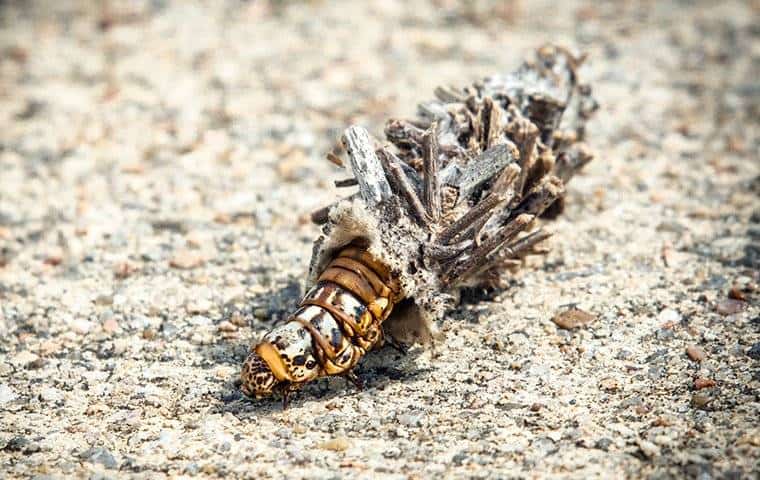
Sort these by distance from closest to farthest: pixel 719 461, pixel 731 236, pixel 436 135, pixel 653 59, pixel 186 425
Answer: pixel 719 461 → pixel 186 425 → pixel 436 135 → pixel 731 236 → pixel 653 59

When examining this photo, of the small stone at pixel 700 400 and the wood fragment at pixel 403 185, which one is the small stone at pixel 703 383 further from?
the wood fragment at pixel 403 185

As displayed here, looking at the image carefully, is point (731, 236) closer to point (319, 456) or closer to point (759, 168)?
point (759, 168)

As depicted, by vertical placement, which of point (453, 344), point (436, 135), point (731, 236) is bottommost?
point (453, 344)

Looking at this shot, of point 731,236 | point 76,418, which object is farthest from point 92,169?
point 731,236

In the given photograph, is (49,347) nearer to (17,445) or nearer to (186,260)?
(17,445)

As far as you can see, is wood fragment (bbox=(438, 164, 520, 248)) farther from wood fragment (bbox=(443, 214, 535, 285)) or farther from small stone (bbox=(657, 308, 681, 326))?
small stone (bbox=(657, 308, 681, 326))


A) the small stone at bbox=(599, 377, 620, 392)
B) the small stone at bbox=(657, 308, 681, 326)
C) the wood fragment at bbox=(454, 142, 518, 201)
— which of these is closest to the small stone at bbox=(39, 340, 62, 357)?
the wood fragment at bbox=(454, 142, 518, 201)
